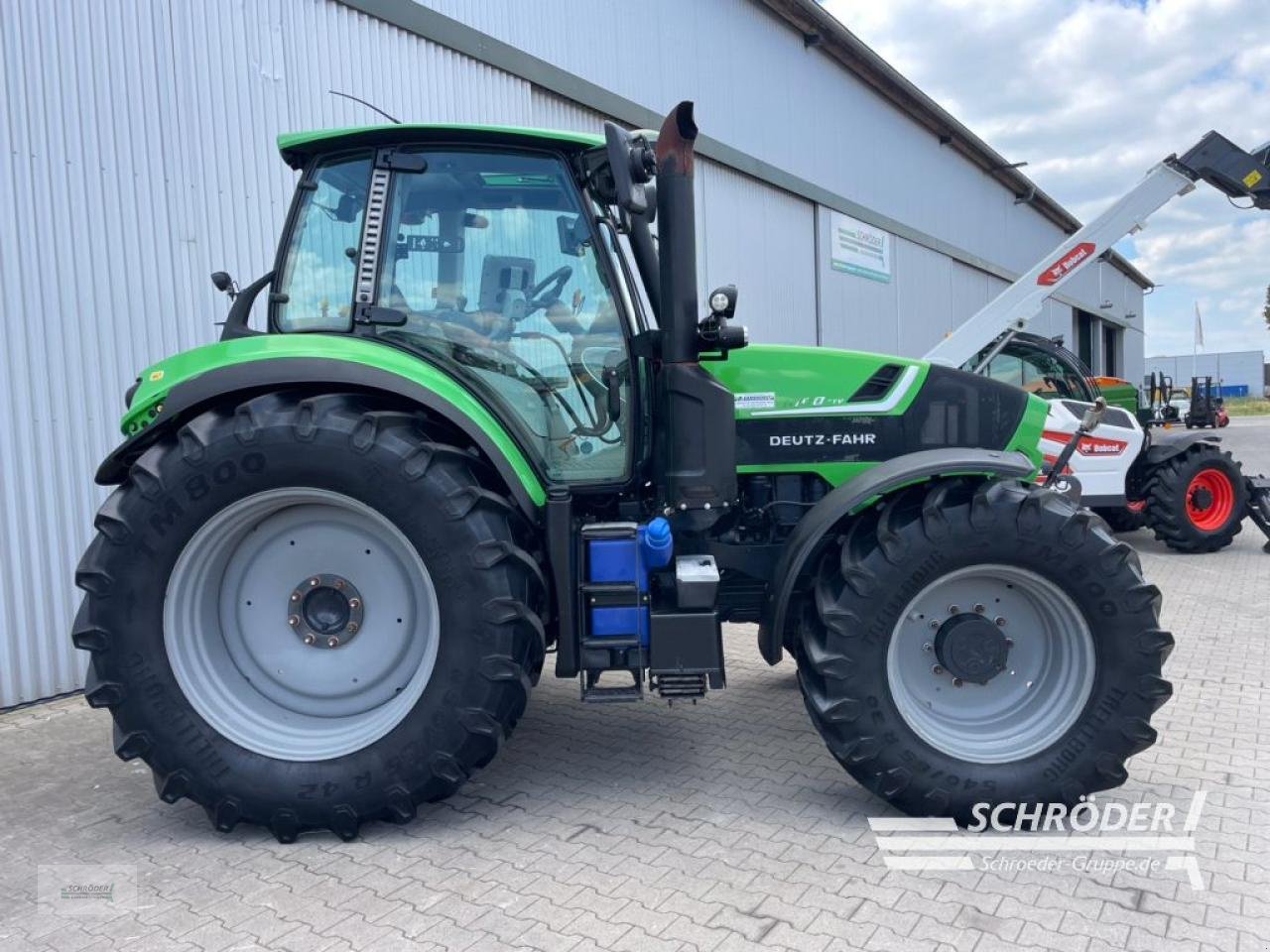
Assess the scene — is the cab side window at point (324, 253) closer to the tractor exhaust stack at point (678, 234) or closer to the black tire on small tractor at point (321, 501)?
the black tire on small tractor at point (321, 501)

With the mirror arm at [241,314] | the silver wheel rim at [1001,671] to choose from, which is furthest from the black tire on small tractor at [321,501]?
the silver wheel rim at [1001,671]

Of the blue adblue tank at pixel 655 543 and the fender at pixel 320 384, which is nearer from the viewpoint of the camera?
the fender at pixel 320 384

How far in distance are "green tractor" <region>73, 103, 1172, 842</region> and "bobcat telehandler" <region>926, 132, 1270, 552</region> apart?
16.7 feet

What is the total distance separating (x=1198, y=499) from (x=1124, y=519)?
705mm

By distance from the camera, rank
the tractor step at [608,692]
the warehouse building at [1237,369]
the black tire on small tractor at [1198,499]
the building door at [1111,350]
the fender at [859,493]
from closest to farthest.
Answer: the fender at [859,493]
the tractor step at [608,692]
the black tire on small tractor at [1198,499]
the building door at [1111,350]
the warehouse building at [1237,369]

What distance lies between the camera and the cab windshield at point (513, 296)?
3.48 meters

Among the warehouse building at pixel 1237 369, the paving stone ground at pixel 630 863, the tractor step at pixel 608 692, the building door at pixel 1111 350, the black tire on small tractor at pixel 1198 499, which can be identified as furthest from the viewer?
the warehouse building at pixel 1237 369

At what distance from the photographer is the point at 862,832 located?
315 cm

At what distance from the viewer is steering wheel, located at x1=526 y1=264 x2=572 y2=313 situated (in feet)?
11.6

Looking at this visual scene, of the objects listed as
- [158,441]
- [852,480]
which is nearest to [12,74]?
[158,441]

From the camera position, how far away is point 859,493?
10.6 feet

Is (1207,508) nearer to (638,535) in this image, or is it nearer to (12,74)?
(638,535)

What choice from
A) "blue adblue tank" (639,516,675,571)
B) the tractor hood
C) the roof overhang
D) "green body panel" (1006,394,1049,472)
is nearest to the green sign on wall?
the roof overhang

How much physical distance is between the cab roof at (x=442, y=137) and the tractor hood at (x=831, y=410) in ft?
3.45
